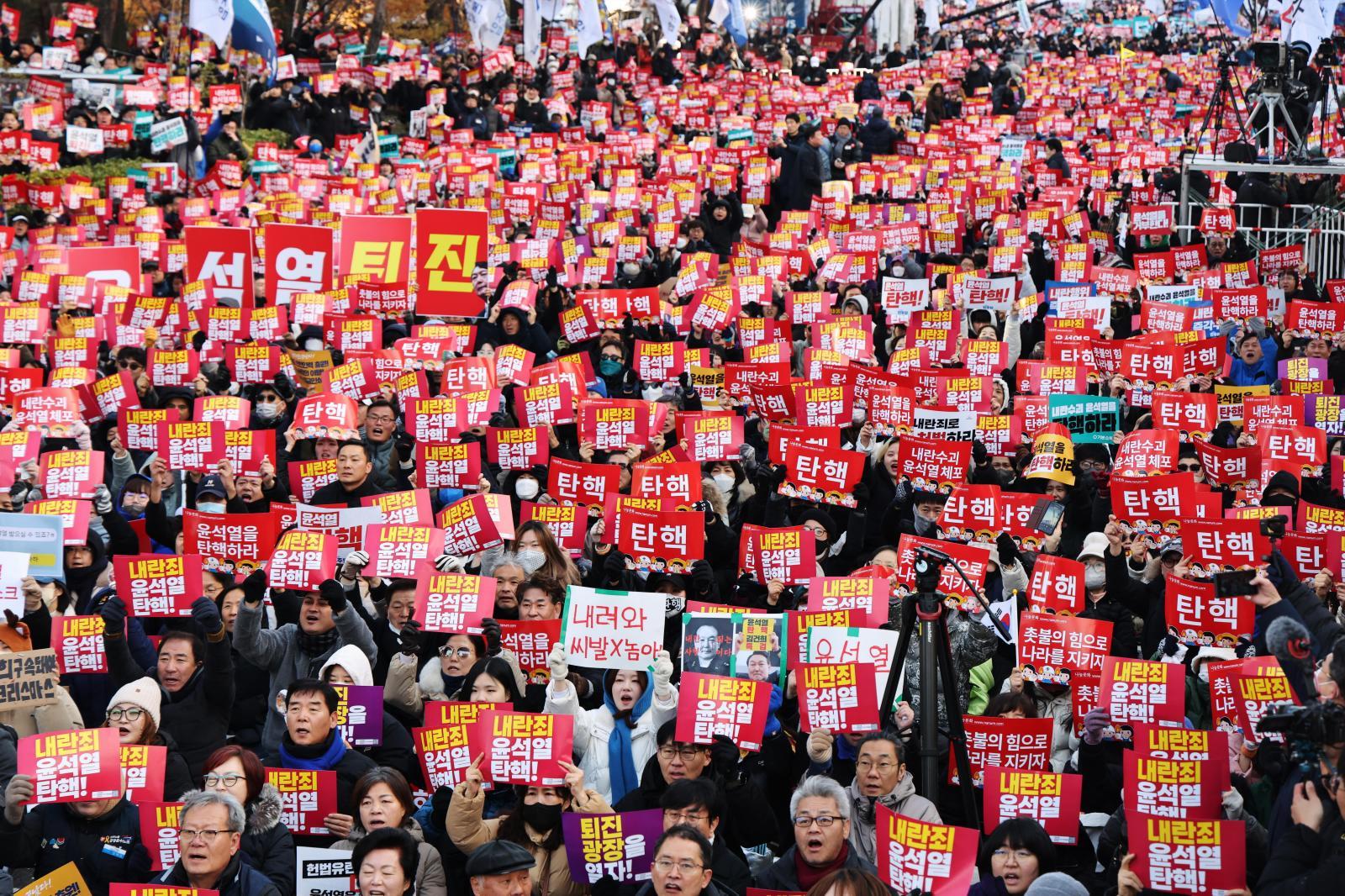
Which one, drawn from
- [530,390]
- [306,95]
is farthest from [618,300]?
[306,95]

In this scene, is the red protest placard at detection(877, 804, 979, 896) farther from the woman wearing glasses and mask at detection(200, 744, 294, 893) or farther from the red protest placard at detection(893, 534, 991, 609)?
the red protest placard at detection(893, 534, 991, 609)

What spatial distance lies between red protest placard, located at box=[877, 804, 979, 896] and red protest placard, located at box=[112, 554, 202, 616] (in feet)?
11.8

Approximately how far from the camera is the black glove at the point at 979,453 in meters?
10.6

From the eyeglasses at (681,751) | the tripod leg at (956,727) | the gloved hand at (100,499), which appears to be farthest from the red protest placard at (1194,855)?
the gloved hand at (100,499)

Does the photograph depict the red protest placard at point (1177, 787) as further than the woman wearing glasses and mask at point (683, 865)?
Yes

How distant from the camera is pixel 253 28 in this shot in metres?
23.2

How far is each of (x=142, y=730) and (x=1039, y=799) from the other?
326cm

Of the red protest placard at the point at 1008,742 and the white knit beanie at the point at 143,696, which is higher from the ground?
the white knit beanie at the point at 143,696

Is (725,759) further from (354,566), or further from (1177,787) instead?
(354,566)

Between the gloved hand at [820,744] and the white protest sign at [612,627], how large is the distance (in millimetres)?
1032

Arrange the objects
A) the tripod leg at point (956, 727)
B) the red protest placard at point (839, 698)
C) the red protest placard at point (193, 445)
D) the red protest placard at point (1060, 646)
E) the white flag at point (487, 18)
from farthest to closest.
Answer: the white flag at point (487, 18) < the red protest placard at point (193, 445) < the red protest placard at point (1060, 646) < the red protest placard at point (839, 698) < the tripod leg at point (956, 727)

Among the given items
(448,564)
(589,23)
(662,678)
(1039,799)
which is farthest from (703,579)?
(589,23)

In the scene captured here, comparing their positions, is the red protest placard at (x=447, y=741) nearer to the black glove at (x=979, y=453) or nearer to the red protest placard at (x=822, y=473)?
the red protest placard at (x=822, y=473)

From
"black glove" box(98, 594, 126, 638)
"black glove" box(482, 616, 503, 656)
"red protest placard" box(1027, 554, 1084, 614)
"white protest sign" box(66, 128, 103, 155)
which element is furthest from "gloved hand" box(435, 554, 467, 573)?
"white protest sign" box(66, 128, 103, 155)
